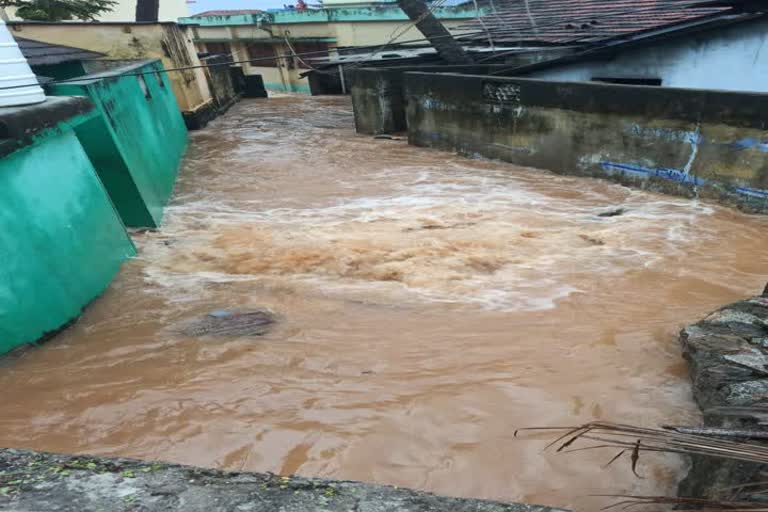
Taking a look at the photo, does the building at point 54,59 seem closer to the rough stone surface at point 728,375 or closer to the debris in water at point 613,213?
the debris in water at point 613,213

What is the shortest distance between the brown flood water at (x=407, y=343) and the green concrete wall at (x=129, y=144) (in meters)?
0.51

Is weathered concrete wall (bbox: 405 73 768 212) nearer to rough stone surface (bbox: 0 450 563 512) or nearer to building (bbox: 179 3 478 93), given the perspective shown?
rough stone surface (bbox: 0 450 563 512)

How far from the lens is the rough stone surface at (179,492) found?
1573 millimetres

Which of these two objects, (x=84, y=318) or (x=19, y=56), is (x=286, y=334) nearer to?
(x=84, y=318)

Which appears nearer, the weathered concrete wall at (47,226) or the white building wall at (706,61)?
the weathered concrete wall at (47,226)

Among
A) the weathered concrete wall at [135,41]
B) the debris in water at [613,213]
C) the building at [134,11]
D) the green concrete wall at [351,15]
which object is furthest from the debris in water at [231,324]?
the building at [134,11]

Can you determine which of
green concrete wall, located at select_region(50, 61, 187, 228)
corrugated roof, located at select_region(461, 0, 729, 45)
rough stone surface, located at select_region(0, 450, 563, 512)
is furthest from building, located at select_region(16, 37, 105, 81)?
corrugated roof, located at select_region(461, 0, 729, 45)

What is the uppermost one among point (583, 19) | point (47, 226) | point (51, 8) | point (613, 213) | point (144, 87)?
point (51, 8)

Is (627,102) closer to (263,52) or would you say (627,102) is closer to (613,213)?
(613,213)

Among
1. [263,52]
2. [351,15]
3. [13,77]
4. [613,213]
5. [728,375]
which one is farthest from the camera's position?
[263,52]

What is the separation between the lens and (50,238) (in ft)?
14.2

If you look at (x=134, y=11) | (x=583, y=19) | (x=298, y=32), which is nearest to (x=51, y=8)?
(x=298, y=32)

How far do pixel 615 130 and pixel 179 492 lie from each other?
8.12 meters

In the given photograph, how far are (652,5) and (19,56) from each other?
13.6m
